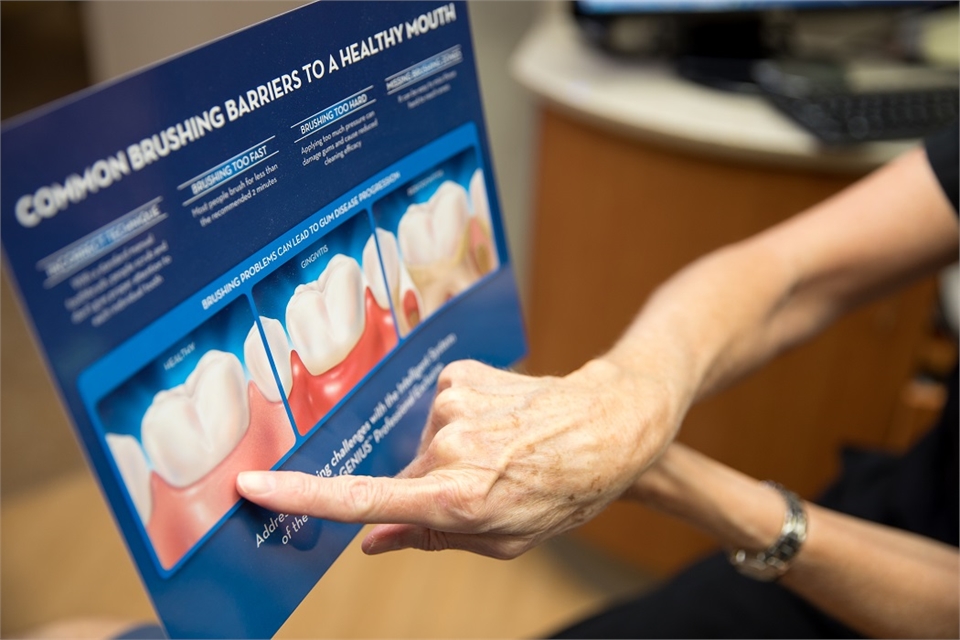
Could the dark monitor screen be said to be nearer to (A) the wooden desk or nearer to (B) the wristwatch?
(A) the wooden desk

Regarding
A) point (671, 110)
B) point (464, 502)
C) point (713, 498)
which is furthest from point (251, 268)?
point (671, 110)

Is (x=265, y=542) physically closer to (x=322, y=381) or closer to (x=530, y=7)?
(x=322, y=381)

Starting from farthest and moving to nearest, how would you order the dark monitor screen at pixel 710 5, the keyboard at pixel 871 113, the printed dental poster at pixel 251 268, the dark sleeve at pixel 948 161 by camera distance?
the dark monitor screen at pixel 710 5 < the keyboard at pixel 871 113 < the dark sleeve at pixel 948 161 < the printed dental poster at pixel 251 268

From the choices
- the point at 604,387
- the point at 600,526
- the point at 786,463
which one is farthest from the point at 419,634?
the point at 604,387

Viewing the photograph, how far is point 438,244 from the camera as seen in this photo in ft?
1.63

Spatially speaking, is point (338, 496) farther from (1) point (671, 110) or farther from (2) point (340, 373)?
(1) point (671, 110)

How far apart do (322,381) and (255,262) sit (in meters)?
0.08

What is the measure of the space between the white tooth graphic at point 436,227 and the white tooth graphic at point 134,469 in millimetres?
185

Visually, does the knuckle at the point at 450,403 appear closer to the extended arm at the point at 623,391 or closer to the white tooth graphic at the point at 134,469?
the extended arm at the point at 623,391

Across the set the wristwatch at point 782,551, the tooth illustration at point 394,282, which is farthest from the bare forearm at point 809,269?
the tooth illustration at point 394,282

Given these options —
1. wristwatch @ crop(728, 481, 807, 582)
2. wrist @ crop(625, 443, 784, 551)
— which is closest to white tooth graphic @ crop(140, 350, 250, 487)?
wrist @ crop(625, 443, 784, 551)

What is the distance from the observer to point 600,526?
4.60 ft

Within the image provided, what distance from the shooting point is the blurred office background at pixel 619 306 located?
1071 millimetres

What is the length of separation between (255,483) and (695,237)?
856mm
